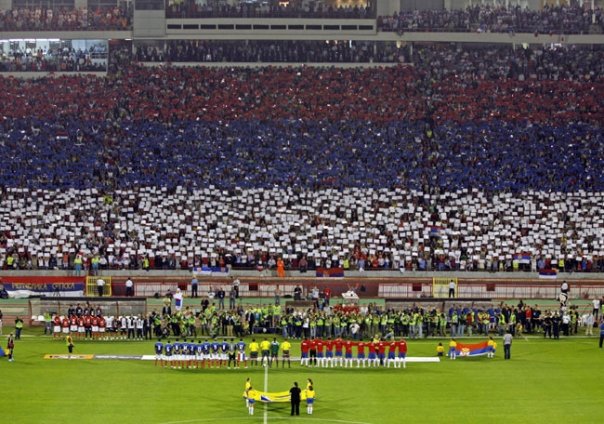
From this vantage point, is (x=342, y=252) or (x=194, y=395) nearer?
(x=194, y=395)

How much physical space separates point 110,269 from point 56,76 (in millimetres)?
24850

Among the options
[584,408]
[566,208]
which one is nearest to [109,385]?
[584,408]

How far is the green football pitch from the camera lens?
58156 mm

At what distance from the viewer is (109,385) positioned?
6378cm

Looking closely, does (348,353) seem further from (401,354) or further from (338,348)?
(401,354)

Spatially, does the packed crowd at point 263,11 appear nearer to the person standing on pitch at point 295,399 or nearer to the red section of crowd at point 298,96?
the red section of crowd at point 298,96

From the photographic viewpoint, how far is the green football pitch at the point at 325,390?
58156 mm

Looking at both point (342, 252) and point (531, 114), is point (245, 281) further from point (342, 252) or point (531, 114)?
point (531, 114)

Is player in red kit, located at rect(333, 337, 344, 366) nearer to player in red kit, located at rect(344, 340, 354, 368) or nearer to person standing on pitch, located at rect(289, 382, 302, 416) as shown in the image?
player in red kit, located at rect(344, 340, 354, 368)

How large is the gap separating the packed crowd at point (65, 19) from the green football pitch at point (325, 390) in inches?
1632

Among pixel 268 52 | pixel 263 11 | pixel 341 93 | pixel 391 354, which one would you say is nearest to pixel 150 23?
pixel 263 11

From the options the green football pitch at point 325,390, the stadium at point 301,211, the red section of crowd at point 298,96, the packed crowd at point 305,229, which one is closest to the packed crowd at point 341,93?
the red section of crowd at point 298,96

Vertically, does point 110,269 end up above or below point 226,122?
below

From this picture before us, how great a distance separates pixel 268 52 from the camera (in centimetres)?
10888
